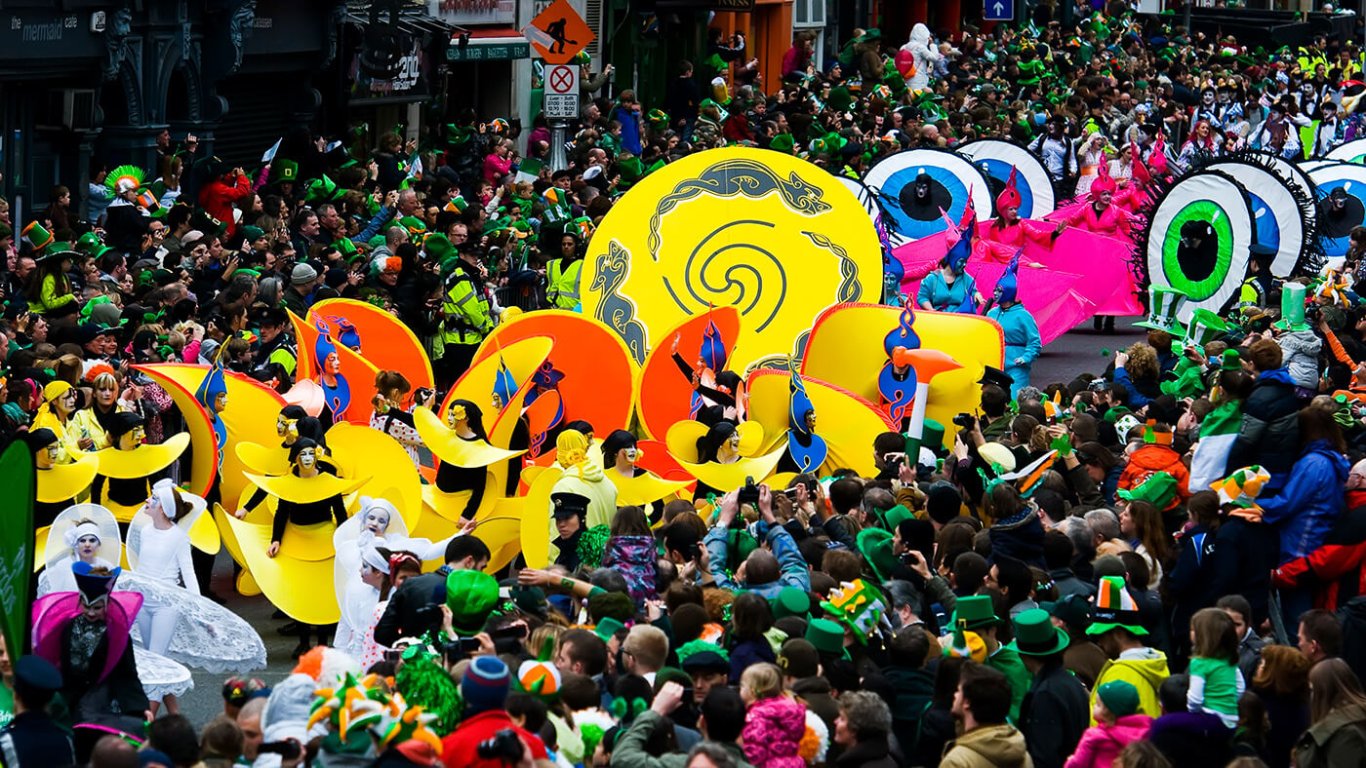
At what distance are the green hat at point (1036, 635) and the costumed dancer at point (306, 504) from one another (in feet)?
15.7

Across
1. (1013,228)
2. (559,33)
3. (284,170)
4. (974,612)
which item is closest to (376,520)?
(974,612)

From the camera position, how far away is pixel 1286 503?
404 inches

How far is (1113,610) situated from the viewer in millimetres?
8883

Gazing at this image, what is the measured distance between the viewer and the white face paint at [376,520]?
1129cm

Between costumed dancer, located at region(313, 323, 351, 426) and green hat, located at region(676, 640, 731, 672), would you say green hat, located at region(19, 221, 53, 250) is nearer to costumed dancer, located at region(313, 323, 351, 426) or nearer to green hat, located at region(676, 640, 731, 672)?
costumed dancer, located at region(313, 323, 351, 426)

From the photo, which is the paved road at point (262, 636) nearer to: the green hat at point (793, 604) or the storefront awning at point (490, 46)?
the green hat at point (793, 604)

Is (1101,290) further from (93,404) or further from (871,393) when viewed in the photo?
(93,404)

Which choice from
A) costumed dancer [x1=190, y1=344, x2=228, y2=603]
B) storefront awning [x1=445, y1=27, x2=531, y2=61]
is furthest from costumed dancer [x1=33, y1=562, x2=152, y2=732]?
storefront awning [x1=445, y1=27, x2=531, y2=61]

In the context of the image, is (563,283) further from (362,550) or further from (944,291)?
(362,550)

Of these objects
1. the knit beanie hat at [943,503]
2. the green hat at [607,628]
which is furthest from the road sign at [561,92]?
the green hat at [607,628]

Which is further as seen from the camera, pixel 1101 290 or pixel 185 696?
pixel 1101 290

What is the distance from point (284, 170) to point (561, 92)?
447 centimetres

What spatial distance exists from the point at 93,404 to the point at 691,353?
3.74m

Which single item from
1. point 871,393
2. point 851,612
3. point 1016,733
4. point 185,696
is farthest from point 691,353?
point 1016,733
